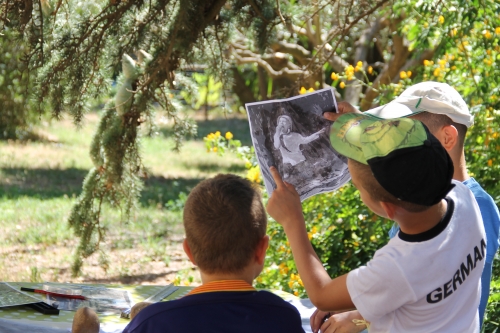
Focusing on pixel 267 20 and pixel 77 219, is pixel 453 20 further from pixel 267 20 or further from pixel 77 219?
pixel 77 219

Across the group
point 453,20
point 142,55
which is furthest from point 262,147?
point 453,20

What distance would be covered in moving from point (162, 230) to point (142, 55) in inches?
158

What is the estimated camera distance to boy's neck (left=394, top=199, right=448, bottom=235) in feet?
4.74

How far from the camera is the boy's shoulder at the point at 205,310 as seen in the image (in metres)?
1.46

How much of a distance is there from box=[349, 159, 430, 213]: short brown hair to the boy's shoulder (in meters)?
0.35

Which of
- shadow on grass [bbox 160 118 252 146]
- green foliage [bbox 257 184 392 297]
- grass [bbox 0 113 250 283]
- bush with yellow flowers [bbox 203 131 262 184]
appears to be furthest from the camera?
shadow on grass [bbox 160 118 252 146]

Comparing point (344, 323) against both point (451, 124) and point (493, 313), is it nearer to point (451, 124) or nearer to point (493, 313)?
point (451, 124)

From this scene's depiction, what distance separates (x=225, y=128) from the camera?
1462 cm

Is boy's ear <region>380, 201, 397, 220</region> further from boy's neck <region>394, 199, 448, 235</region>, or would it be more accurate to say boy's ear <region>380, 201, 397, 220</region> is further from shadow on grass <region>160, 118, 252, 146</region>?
→ shadow on grass <region>160, 118, 252, 146</region>

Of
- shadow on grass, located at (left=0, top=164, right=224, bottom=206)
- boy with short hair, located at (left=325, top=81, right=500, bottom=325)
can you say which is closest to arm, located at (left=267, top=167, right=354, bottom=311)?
boy with short hair, located at (left=325, top=81, right=500, bottom=325)

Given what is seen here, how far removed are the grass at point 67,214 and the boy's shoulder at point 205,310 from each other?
7.11 ft

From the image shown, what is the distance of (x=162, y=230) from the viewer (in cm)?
727

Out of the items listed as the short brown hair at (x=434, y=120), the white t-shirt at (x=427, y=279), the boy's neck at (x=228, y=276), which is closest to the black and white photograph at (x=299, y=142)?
the short brown hair at (x=434, y=120)

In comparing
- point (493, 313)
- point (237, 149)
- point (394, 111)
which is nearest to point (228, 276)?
point (394, 111)
